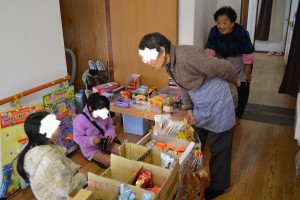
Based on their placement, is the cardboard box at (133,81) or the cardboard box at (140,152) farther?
the cardboard box at (133,81)

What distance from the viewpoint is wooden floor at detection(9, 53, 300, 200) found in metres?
2.22

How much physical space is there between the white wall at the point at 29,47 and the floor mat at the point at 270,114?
2325mm

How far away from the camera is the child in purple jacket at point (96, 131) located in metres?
2.33

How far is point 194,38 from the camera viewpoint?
2.86 metres

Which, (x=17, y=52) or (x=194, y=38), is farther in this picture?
(x=194, y=38)

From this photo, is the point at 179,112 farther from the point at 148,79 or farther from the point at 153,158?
the point at 153,158

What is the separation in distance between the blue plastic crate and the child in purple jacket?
483mm

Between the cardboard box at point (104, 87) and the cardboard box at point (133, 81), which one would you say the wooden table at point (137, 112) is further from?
the cardboard box at point (133, 81)

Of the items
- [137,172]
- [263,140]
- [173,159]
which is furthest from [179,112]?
[137,172]

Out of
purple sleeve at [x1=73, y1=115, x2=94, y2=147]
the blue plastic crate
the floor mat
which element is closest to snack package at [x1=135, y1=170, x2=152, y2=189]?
purple sleeve at [x1=73, y1=115, x2=94, y2=147]

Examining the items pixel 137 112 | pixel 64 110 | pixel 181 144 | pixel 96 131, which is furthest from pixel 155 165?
pixel 64 110

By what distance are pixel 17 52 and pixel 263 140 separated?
2479 millimetres

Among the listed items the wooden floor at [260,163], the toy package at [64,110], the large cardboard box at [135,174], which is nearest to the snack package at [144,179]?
the large cardboard box at [135,174]

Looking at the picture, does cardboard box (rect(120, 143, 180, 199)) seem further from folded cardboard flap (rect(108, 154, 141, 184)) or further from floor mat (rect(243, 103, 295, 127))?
floor mat (rect(243, 103, 295, 127))
